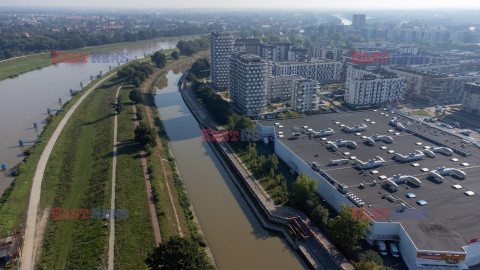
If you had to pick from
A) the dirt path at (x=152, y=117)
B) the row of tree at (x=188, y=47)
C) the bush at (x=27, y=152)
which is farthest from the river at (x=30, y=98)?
the row of tree at (x=188, y=47)

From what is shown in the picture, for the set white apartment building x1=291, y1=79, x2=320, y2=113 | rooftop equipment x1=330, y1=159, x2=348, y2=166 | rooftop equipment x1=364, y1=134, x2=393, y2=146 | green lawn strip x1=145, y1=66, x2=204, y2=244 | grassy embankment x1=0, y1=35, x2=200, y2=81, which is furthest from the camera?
grassy embankment x1=0, y1=35, x2=200, y2=81

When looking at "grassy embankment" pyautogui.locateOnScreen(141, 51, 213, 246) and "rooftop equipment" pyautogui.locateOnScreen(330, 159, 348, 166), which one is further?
"rooftop equipment" pyautogui.locateOnScreen(330, 159, 348, 166)

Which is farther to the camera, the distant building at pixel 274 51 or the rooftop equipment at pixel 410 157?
the distant building at pixel 274 51

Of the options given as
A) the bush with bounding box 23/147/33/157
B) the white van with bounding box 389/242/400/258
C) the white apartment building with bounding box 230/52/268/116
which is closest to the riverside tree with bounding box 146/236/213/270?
the white van with bounding box 389/242/400/258

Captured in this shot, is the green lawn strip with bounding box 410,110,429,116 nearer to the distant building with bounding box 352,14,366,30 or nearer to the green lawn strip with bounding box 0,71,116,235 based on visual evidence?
the green lawn strip with bounding box 0,71,116,235

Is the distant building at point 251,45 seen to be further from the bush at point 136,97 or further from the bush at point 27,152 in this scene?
the bush at point 27,152

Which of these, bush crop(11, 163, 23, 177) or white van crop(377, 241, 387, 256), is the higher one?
bush crop(11, 163, 23, 177)

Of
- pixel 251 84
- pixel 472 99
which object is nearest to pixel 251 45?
pixel 251 84
